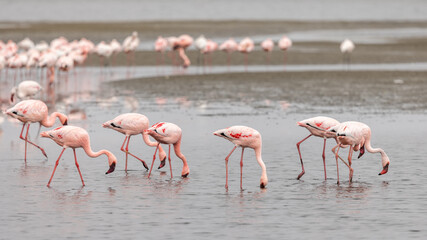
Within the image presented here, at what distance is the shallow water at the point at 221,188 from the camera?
10531 mm

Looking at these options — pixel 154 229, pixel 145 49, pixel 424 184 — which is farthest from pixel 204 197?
pixel 145 49

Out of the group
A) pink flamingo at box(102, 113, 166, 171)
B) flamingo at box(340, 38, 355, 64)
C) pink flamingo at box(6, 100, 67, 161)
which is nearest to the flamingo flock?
pink flamingo at box(102, 113, 166, 171)

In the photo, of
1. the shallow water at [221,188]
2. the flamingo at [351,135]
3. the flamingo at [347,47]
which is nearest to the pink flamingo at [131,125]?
the shallow water at [221,188]

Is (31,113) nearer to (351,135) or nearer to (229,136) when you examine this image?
(229,136)

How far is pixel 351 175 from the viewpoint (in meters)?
13.5

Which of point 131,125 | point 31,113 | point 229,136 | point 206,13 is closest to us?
point 229,136

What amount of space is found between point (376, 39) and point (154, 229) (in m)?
44.7

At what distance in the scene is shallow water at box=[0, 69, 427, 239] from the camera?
10531 mm

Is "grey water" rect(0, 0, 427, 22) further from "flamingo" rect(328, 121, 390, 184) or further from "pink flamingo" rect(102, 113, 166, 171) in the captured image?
Answer: "flamingo" rect(328, 121, 390, 184)

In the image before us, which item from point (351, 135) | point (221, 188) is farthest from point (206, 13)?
point (221, 188)

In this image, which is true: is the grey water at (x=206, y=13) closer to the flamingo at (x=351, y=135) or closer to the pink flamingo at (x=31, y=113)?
the pink flamingo at (x=31, y=113)

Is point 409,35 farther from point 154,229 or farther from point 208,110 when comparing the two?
point 154,229

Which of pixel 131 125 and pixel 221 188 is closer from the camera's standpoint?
pixel 221 188

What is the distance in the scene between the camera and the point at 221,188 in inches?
514
